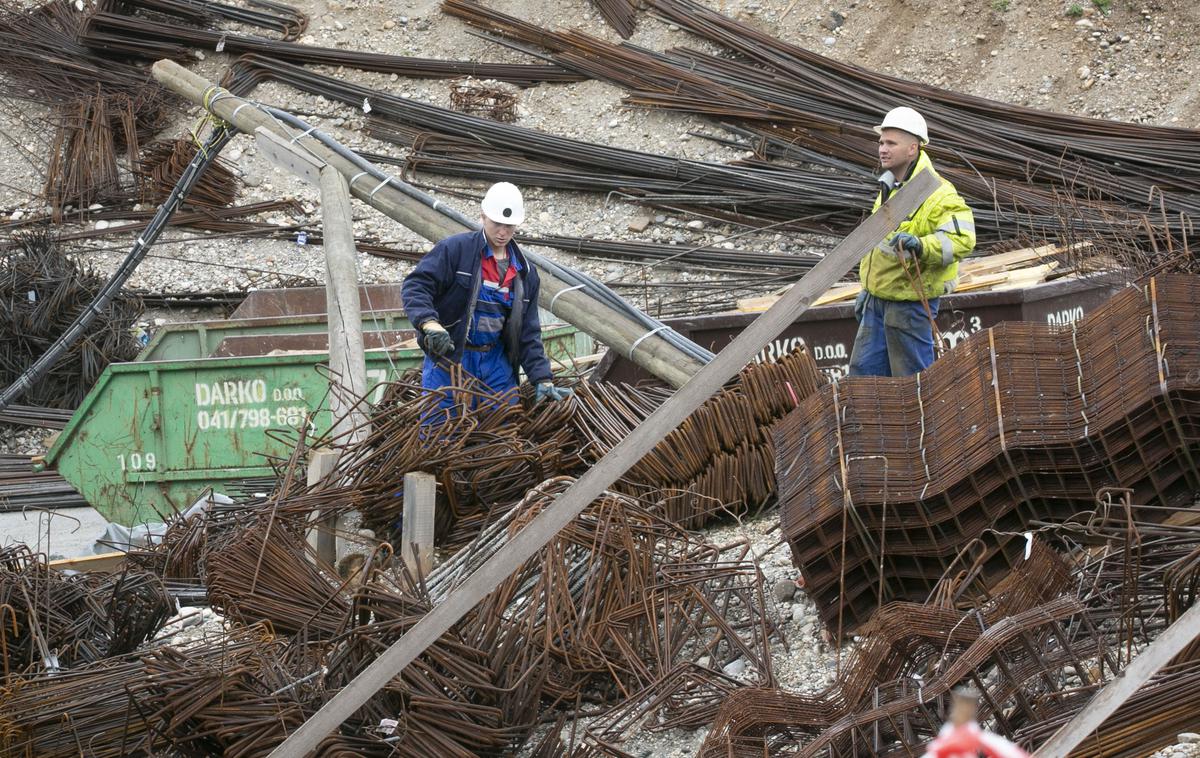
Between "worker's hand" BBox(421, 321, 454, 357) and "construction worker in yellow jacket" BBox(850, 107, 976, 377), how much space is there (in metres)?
2.12

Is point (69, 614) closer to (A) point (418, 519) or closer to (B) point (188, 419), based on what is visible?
(A) point (418, 519)

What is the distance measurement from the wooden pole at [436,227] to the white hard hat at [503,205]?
1082 millimetres

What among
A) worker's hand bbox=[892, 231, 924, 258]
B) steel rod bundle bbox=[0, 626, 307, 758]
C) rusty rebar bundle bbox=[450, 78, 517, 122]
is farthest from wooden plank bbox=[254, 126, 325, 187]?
rusty rebar bundle bbox=[450, 78, 517, 122]

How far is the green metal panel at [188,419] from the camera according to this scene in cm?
1018

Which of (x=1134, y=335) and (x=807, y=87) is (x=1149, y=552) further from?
(x=807, y=87)

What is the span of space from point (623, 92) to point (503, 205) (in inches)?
392

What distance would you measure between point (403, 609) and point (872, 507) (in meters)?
1.85

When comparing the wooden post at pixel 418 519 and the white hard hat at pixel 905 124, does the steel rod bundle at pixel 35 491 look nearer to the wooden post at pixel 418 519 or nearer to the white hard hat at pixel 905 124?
the wooden post at pixel 418 519

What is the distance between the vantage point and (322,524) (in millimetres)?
6535

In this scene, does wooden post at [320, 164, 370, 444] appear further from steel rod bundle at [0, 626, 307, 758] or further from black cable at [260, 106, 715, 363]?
steel rod bundle at [0, 626, 307, 758]

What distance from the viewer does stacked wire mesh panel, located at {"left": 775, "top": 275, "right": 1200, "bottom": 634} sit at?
5258 mm

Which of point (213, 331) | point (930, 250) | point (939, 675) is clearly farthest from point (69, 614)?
point (213, 331)

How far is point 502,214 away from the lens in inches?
286

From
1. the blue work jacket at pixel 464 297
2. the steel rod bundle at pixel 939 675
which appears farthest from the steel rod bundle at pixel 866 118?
the steel rod bundle at pixel 939 675
